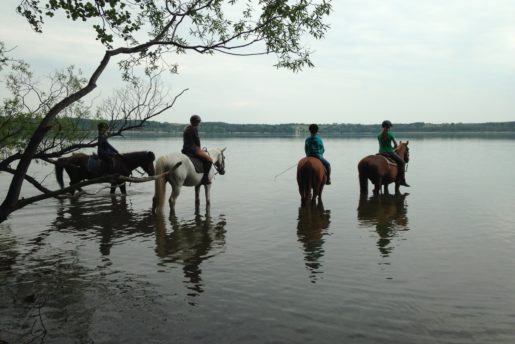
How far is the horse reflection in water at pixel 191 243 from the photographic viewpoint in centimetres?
752

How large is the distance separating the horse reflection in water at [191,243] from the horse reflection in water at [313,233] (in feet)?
6.60

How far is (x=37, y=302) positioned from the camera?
614 cm

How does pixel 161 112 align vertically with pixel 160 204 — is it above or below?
above

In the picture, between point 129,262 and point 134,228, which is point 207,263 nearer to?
point 129,262

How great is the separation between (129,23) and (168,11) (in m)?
1.00

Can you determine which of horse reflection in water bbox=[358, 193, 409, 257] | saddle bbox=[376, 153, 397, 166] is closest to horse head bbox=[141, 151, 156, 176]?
horse reflection in water bbox=[358, 193, 409, 257]

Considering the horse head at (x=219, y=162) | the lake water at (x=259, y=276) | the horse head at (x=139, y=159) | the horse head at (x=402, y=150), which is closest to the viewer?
the lake water at (x=259, y=276)

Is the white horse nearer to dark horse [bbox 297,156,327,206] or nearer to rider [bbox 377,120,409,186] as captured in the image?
dark horse [bbox 297,156,327,206]

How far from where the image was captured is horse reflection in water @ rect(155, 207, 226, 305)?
7.52 metres

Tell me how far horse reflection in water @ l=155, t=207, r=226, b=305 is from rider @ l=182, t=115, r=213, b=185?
Answer: 2068mm

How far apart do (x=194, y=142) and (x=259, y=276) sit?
7319mm

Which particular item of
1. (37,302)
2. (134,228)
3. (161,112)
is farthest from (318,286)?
(134,228)

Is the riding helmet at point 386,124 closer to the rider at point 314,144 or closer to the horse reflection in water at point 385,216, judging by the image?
the horse reflection in water at point 385,216

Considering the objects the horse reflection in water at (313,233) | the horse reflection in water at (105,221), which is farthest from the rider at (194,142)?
the horse reflection in water at (313,233)
